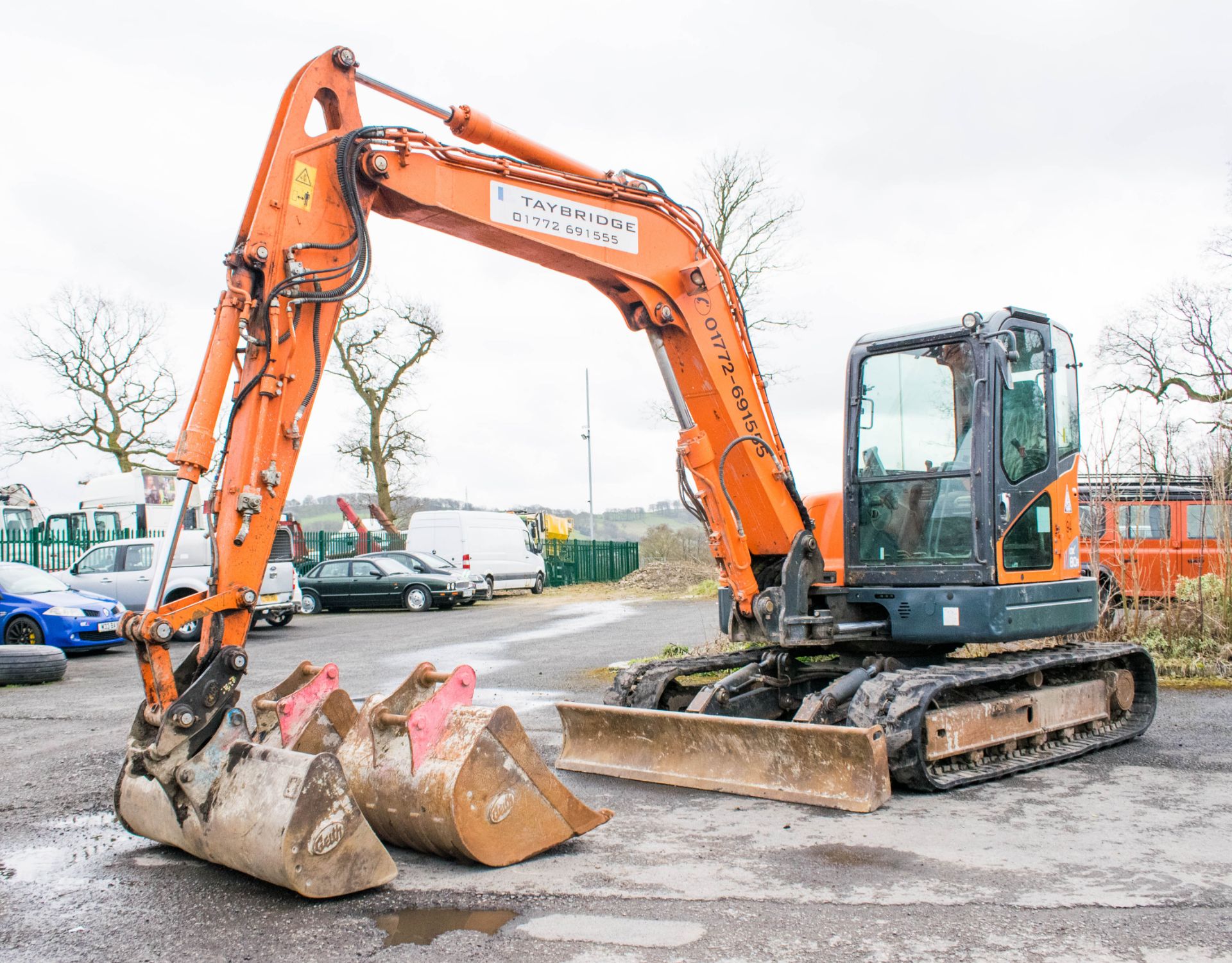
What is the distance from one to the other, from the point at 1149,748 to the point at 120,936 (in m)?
6.82

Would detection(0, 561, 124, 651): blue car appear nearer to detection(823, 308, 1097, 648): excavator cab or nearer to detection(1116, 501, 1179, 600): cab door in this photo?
detection(823, 308, 1097, 648): excavator cab

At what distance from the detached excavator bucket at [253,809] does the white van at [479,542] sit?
21746 millimetres

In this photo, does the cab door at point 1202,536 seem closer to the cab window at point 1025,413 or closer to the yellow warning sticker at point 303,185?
the cab window at point 1025,413

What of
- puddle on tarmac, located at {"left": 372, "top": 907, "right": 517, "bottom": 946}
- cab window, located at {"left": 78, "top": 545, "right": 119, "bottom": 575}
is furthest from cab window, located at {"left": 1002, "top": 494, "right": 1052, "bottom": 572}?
cab window, located at {"left": 78, "top": 545, "right": 119, "bottom": 575}

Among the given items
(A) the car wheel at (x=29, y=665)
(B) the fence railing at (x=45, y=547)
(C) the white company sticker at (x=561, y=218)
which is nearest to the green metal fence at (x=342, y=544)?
(B) the fence railing at (x=45, y=547)

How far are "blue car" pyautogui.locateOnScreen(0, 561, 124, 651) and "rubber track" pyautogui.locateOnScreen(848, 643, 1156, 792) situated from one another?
12.3m

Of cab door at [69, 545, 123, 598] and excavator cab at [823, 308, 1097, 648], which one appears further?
cab door at [69, 545, 123, 598]

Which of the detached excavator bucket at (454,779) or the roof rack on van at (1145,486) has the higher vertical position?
the roof rack on van at (1145,486)

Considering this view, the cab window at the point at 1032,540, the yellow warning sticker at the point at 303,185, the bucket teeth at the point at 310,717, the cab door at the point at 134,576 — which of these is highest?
the yellow warning sticker at the point at 303,185

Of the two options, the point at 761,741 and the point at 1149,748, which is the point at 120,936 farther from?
the point at 1149,748

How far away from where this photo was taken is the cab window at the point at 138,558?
18797 mm

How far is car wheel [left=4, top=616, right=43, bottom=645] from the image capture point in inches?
597

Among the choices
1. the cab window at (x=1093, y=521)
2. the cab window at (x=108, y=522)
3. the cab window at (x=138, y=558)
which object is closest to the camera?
the cab window at (x=1093, y=521)

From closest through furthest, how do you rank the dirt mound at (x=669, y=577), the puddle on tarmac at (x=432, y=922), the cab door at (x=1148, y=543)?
the puddle on tarmac at (x=432, y=922) → the cab door at (x=1148, y=543) → the dirt mound at (x=669, y=577)
